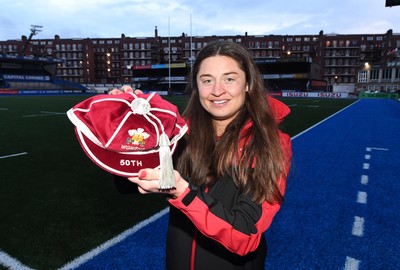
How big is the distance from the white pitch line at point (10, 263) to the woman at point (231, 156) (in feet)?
5.77

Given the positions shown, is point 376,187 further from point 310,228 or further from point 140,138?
point 140,138

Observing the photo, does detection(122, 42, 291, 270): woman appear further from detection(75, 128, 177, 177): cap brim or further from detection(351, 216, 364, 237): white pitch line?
detection(351, 216, 364, 237): white pitch line

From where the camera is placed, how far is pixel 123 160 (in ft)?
3.48

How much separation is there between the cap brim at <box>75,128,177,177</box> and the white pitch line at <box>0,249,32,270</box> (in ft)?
7.56

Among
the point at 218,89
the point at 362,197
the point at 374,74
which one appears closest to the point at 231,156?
the point at 218,89

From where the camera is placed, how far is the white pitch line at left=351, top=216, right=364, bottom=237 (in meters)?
3.50

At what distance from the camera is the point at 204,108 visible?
1.82 m

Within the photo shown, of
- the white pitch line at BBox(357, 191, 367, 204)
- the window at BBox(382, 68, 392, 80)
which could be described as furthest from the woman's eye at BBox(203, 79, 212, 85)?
the window at BBox(382, 68, 392, 80)

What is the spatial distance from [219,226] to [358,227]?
3.25 meters

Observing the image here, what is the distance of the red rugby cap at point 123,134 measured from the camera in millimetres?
1058

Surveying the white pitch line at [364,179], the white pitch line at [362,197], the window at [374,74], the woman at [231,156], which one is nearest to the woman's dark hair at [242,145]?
the woman at [231,156]

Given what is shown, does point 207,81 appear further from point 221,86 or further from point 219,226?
point 219,226

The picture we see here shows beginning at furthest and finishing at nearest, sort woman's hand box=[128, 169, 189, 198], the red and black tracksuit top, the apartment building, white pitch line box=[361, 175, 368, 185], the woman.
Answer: the apartment building < white pitch line box=[361, 175, 368, 185] < the woman < the red and black tracksuit top < woman's hand box=[128, 169, 189, 198]

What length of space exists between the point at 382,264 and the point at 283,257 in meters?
0.98
